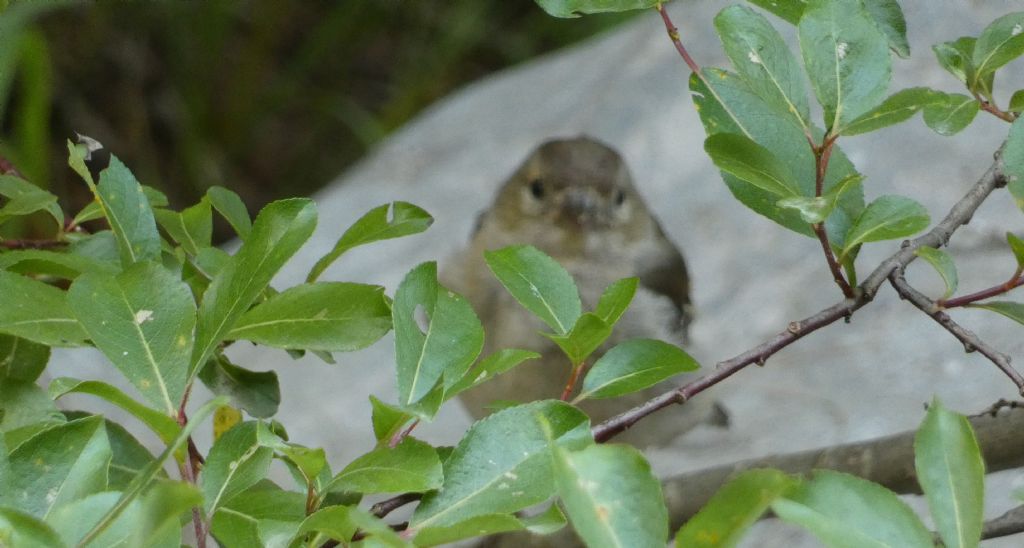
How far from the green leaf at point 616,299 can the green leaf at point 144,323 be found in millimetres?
305

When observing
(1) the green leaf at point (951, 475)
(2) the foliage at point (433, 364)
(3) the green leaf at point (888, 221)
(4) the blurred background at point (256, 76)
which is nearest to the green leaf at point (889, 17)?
(2) the foliage at point (433, 364)

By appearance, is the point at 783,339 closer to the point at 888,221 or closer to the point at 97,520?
the point at 888,221

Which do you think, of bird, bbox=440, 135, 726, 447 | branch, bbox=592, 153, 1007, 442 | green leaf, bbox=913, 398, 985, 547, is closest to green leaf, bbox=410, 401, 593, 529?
branch, bbox=592, 153, 1007, 442

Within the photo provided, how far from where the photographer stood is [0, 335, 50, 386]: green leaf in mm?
1012

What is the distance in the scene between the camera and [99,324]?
33.5 inches

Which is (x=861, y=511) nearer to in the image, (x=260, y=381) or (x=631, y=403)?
(x=260, y=381)

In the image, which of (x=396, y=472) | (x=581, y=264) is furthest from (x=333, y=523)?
(x=581, y=264)

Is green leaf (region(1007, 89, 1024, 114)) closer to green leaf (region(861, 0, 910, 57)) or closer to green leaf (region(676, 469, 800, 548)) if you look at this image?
green leaf (region(861, 0, 910, 57))

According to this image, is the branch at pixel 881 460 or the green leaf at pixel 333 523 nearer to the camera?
the green leaf at pixel 333 523

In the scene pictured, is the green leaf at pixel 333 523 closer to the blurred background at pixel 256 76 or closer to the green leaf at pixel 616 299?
the green leaf at pixel 616 299

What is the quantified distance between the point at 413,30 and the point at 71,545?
4.61 metres

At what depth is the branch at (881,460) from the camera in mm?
1170

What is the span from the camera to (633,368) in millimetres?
942

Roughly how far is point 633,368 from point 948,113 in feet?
1.09
